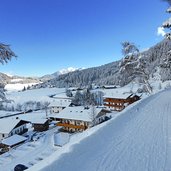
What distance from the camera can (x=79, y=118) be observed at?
54406 mm

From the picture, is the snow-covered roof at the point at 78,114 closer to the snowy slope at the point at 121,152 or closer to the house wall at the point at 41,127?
the house wall at the point at 41,127

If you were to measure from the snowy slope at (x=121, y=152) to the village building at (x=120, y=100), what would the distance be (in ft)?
208

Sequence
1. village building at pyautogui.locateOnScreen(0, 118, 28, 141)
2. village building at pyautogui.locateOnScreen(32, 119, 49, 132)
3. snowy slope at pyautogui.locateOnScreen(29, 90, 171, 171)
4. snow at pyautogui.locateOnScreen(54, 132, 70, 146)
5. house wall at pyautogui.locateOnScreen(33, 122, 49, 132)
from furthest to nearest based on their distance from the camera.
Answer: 1. house wall at pyautogui.locateOnScreen(33, 122, 49, 132)
2. village building at pyautogui.locateOnScreen(32, 119, 49, 132)
3. village building at pyautogui.locateOnScreen(0, 118, 28, 141)
4. snow at pyautogui.locateOnScreen(54, 132, 70, 146)
5. snowy slope at pyautogui.locateOnScreen(29, 90, 171, 171)

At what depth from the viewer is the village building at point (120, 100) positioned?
77375 millimetres

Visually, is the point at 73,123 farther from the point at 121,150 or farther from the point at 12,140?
the point at 121,150

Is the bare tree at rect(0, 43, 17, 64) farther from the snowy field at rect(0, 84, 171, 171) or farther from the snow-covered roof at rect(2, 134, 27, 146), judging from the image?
the snow-covered roof at rect(2, 134, 27, 146)

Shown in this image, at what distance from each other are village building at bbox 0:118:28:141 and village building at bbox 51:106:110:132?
10330 millimetres

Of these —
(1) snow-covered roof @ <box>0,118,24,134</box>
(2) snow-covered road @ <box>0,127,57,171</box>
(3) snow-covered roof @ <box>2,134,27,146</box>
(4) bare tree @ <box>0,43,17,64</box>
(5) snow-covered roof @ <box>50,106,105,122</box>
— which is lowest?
(2) snow-covered road @ <box>0,127,57,171</box>

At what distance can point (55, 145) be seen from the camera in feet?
138

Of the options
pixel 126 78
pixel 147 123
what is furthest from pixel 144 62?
pixel 147 123

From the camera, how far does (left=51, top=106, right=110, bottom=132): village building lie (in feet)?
175

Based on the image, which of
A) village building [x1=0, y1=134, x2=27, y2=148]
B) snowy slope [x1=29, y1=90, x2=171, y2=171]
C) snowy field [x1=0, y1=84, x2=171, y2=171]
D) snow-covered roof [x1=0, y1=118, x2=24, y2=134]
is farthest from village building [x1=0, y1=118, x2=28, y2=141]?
snowy slope [x1=29, y1=90, x2=171, y2=171]

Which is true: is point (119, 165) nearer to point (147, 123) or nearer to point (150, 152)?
point (150, 152)

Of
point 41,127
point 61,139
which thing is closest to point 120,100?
point 41,127
